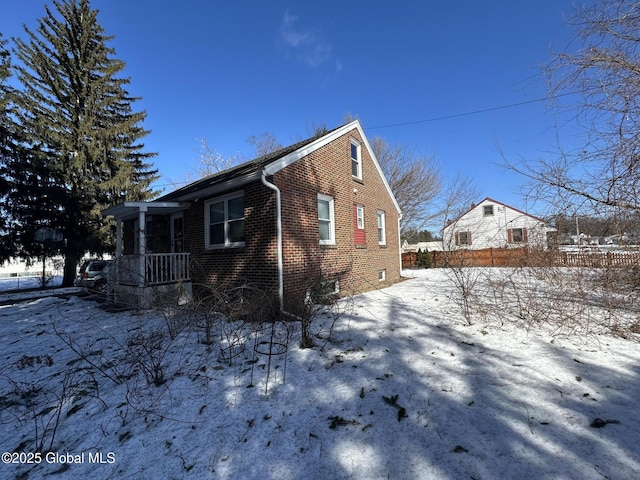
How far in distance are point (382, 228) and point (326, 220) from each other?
173 inches

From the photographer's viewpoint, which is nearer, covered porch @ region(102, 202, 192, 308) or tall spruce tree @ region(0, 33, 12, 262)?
covered porch @ region(102, 202, 192, 308)

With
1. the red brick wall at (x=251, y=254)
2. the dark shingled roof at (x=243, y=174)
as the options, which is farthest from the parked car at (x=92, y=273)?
the red brick wall at (x=251, y=254)

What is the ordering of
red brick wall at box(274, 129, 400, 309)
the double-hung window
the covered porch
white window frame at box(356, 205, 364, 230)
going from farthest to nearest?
white window frame at box(356, 205, 364, 230) → the double-hung window → the covered porch → red brick wall at box(274, 129, 400, 309)

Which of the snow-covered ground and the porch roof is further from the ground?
the porch roof

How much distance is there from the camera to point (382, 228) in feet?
41.0

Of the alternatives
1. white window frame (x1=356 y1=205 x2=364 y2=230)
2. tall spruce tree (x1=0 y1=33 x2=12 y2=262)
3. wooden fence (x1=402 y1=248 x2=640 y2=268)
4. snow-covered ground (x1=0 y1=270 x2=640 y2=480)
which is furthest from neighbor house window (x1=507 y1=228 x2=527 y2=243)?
tall spruce tree (x1=0 y1=33 x2=12 y2=262)

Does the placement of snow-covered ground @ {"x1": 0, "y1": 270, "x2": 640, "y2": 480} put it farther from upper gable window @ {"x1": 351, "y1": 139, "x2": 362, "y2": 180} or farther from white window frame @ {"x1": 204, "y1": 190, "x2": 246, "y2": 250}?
upper gable window @ {"x1": 351, "y1": 139, "x2": 362, "y2": 180}

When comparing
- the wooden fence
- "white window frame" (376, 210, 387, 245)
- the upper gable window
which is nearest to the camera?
the wooden fence

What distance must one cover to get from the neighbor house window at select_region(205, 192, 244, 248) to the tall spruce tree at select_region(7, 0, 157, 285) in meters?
11.8

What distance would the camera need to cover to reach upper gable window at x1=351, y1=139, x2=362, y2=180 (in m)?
10.8

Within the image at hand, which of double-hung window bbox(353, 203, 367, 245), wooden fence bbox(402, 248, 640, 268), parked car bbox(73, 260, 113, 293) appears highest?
double-hung window bbox(353, 203, 367, 245)

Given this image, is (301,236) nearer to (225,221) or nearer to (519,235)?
(225,221)

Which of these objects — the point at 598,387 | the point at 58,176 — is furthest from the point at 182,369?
the point at 58,176

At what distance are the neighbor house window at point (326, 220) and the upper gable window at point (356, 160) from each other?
7.79ft
